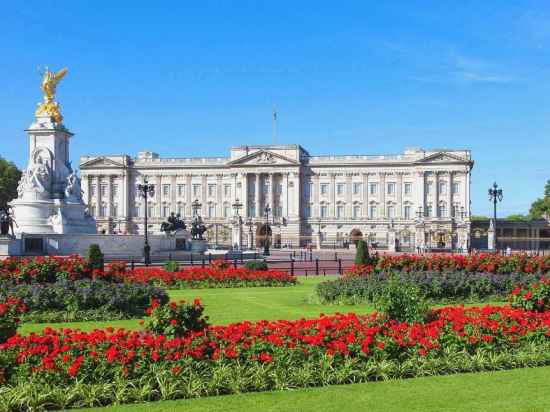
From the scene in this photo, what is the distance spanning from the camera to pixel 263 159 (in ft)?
370

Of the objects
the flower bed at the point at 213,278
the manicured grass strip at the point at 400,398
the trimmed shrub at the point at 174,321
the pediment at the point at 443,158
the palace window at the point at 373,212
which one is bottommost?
the manicured grass strip at the point at 400,398

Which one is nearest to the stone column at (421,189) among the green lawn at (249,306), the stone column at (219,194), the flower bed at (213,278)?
the stone column at (219,194)

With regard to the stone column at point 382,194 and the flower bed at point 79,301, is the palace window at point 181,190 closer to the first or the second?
the stone column at point 382,194

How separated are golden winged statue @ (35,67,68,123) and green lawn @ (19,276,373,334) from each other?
27.2 m

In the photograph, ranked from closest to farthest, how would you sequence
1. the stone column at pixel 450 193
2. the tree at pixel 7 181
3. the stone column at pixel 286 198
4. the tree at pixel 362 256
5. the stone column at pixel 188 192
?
the tree at pixel 362 256
the tree at pixel 7 181
the stone column at pixel 450 193
the stone column at pixel 286 198
the stone column at pixel 188 192

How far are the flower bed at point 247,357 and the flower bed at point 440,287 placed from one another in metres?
8.35

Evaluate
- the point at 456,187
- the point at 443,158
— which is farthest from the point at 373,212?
the point at 443,158

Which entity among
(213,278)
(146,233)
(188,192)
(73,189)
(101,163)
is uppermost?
(101,163)

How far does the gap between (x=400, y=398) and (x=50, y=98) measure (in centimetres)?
4447

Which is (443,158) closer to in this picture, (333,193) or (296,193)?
(333,193)

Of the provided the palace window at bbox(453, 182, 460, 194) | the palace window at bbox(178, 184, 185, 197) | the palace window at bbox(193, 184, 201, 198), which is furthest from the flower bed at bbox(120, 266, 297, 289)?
the palace window at bbox(178, 184, 185, 197)

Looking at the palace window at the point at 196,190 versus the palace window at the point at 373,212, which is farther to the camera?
the palace window at the point at 196,190

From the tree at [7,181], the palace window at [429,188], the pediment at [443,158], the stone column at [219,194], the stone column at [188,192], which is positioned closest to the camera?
the tree at [7,181]

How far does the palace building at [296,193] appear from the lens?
10744cm
